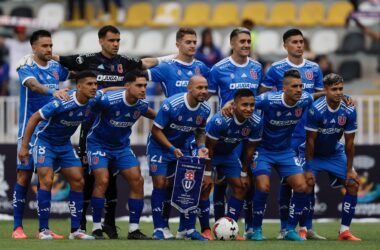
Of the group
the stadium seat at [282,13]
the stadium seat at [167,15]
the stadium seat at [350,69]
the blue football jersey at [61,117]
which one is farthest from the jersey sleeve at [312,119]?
the stadium seat at [167,15]

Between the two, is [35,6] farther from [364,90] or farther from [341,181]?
[341,181]

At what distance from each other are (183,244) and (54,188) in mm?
6474

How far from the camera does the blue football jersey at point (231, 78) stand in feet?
52.0

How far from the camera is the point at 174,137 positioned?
15.5 m

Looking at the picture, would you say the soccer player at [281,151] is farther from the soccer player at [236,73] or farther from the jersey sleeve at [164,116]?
the jersey sleeve at [164,116]

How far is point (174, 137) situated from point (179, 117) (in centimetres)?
35

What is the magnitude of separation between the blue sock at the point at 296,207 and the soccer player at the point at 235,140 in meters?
0.64

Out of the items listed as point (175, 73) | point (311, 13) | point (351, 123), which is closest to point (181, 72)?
point (175, 73)

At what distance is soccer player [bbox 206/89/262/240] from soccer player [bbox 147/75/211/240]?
212 millimetres

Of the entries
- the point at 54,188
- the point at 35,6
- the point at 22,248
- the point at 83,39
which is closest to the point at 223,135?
the point at 22,248

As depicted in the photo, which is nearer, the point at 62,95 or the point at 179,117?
the point at 62,95

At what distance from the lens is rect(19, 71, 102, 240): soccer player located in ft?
48.9

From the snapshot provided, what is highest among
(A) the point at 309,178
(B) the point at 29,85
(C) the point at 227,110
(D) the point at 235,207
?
(B) the point at 29,85

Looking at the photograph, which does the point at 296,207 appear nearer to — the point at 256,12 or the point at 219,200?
the point at 219,200
